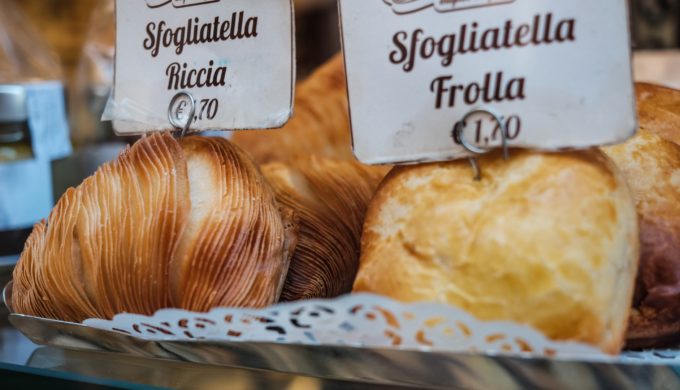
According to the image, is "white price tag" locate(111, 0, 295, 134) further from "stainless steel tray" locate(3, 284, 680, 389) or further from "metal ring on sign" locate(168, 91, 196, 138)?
"stainless steel tray" locate(3, 284, 680, 389)

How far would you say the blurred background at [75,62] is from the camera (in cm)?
133

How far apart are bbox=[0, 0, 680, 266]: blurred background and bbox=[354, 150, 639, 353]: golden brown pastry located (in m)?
0.18

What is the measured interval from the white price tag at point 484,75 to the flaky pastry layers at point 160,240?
0.54 feet

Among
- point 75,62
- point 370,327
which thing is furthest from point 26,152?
point 75,62

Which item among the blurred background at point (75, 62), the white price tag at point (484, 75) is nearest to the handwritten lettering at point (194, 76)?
the white price tag at point (484, 75)

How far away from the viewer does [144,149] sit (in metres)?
0.86

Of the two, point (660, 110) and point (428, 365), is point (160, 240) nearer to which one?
point (428, 365)

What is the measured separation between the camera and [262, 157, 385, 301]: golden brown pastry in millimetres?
922

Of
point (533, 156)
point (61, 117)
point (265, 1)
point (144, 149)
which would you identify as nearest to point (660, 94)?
point (533, 156)

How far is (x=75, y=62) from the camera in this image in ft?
8.58

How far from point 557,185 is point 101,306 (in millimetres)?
539

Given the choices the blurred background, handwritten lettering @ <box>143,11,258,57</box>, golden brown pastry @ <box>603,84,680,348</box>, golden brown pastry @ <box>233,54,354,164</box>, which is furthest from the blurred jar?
golden brown pastry @ <box>603,84,680,348</box>

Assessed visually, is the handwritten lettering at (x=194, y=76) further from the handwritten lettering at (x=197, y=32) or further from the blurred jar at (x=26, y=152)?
the blurred jar at (x=26, y=152)

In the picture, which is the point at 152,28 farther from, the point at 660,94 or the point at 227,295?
the point at 660,94
